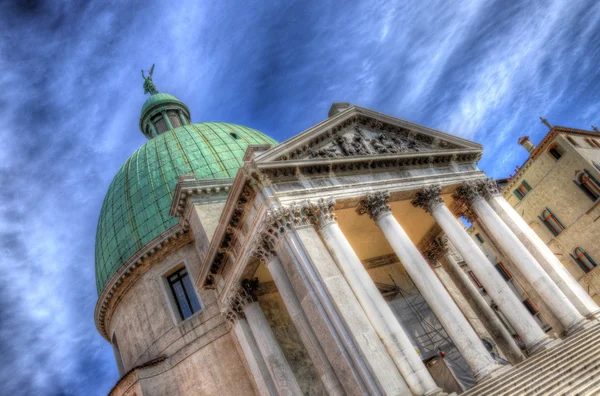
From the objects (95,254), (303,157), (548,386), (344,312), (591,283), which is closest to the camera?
(548,386)

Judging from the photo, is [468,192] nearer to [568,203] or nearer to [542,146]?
[568,203]

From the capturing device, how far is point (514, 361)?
60.4 feet

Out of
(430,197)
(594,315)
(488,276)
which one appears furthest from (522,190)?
(488,276)

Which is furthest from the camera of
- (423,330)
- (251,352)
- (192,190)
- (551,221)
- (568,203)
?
(551,221)

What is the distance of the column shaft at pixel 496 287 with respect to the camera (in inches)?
574

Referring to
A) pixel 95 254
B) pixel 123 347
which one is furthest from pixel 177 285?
pixel 95 254

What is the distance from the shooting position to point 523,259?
16.7 metres

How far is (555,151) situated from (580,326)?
21195 mm

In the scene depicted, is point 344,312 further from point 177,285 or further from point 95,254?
point 95,254

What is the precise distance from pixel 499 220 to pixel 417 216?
337 centimetres

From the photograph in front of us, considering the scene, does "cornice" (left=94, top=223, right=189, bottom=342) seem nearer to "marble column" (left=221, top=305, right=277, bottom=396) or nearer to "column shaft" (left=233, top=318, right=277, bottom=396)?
"marble column" (left=221, top=305, right=277, bottom=396)

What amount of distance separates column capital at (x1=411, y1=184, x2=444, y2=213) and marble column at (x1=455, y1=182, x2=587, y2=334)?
183 cm

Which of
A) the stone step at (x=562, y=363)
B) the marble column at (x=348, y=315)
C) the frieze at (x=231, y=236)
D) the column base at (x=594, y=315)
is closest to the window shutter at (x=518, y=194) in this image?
the column base at (x=594, y=315)

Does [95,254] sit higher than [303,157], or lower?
higher
